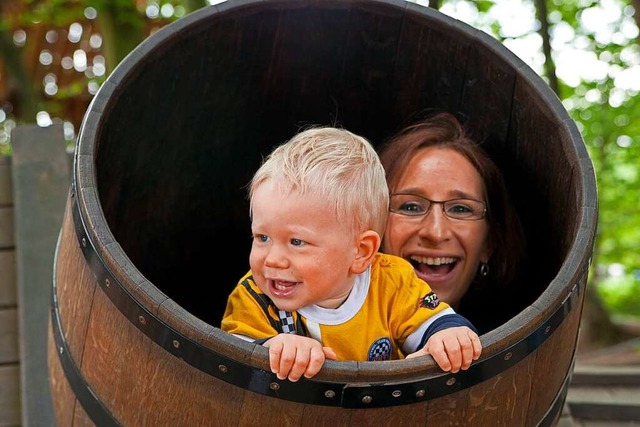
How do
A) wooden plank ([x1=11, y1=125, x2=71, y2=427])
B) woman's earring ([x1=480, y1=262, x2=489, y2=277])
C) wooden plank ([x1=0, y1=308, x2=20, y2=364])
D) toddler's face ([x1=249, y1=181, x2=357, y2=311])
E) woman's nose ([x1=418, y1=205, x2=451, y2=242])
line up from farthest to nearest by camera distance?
wooden plank ([x1=0, y1=308, x2=20, y2=364]) < wooden plank ([x1=11, y1=125, x2=71, y2=427]) < woman's earring ([x1=480, y1=262, x2=489, y2=277]) < woman's nose ([x1=418, y1=205, x2=451, y2=242]) < toddler's face ([x1=249, y1=181, x2=357, y2=311])

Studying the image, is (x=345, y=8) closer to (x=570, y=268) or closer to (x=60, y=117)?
(x=570, y=268)

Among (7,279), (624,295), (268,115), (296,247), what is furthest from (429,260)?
(624,295)

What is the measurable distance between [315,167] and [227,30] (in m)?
0.85

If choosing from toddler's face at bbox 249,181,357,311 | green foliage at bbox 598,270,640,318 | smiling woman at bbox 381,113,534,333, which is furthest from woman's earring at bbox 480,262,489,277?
green foliage at bbox 598,270,640,318

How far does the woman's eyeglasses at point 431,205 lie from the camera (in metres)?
2.11

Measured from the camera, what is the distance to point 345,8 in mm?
2279

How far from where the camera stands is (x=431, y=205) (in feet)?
6.91

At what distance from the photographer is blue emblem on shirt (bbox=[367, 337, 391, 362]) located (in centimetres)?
163

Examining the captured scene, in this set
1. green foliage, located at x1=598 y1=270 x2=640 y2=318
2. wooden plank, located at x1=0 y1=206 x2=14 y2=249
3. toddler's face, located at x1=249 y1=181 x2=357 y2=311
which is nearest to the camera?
toddler's face, located at x1=249 y1=181 x2=357 y2=311

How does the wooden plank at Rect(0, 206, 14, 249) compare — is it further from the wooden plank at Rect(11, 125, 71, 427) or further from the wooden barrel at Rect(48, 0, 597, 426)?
the wooden barrel at Rect(48, 0, 597, 426)

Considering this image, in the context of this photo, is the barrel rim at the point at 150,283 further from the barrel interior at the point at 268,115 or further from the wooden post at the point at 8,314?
the wooden post at the point at 8,314

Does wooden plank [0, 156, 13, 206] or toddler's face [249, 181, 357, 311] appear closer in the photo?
toddler's face [249, 181, 357, 311]

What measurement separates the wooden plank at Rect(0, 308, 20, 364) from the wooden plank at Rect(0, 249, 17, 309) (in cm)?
3

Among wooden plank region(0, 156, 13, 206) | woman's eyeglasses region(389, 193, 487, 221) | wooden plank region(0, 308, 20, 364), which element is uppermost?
woman's eyeglasses region(389, 193, 487, 221)
